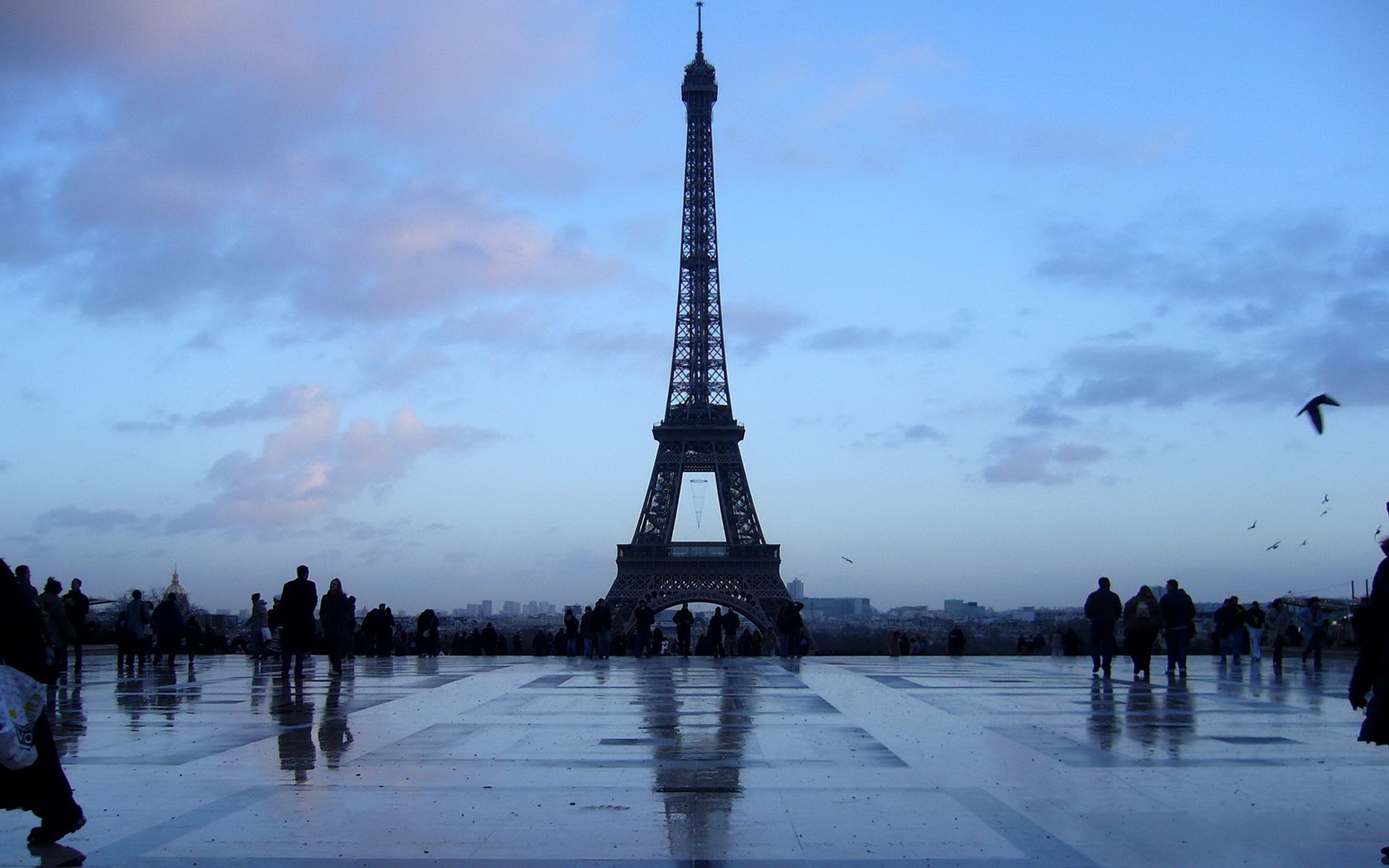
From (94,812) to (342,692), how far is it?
953 centimetres

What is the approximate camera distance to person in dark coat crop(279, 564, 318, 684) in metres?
19.2

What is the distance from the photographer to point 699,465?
7500 cm

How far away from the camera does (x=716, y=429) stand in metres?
73.8

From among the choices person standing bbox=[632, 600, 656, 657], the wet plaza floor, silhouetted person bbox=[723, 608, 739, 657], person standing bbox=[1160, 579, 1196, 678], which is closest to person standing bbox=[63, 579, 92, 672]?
the wet plaza floor

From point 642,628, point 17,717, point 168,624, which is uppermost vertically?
point 17,717

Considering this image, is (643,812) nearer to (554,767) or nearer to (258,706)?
(554,767)

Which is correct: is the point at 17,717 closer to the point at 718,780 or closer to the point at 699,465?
the point at 718,780

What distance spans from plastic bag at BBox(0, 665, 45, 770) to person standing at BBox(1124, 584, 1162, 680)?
16159mm

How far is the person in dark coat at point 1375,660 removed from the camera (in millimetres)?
6941

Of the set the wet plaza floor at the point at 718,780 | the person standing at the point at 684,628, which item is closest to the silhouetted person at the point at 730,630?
the person standing at the point at 684,628

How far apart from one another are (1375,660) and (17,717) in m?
7.13

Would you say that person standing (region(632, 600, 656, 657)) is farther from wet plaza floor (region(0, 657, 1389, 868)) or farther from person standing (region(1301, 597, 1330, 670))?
person standing (region(1301, 597, 1330, 670))

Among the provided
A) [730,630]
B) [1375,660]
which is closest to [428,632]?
[730,630]

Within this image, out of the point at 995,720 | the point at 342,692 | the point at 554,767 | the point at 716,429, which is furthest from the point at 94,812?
the point at 716,429
